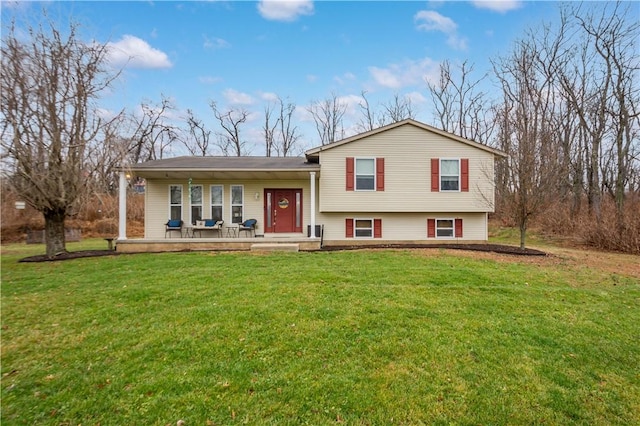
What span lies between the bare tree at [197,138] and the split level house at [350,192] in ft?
68.0

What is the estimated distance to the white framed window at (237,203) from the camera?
13655 mm

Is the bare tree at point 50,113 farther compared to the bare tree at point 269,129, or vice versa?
the bare tree at point 269,129

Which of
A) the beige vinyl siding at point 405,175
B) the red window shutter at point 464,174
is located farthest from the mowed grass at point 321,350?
the red window shutter at point 464,174

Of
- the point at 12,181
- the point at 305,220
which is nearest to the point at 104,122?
the point at 12,181

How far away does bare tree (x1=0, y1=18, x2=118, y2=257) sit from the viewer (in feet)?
28.6

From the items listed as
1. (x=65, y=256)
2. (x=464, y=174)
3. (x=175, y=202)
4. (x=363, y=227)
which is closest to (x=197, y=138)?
(x=175, y=202)

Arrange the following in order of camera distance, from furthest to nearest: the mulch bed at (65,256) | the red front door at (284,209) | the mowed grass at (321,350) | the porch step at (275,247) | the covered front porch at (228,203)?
the red front door at (284,209)
the covered front porch at (228,203)
the porch step at (275,247)
the mulch bed at (65,256)
the mowed grass at (321,350)

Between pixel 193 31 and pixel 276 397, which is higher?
pixel 193 31

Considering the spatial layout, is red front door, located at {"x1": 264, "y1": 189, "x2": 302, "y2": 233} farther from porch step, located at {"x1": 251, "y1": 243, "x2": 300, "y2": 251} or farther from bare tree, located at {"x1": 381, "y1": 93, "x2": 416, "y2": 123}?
bare tree, located at {"x1": 381, "y1": 93, "x2": 416, "y2": 123}

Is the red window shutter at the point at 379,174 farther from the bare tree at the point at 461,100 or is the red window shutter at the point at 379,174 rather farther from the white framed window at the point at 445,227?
the bare tree at the point at 461,100

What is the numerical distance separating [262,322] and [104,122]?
9.23 meters

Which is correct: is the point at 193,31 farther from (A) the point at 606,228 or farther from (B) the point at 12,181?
(A) the point at 606,228

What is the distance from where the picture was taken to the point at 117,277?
734 centimetres

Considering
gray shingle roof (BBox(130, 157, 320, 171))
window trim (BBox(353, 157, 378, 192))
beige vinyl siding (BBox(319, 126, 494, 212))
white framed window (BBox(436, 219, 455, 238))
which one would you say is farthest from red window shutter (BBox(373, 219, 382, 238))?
gray shingle roof (BBox(130, 157, 320, 171))
